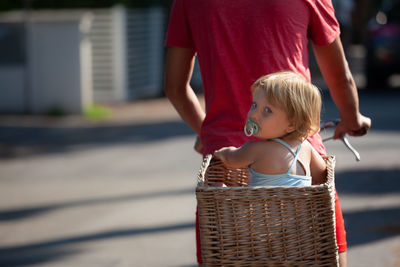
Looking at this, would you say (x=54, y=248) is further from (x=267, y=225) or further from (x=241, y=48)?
(x=267, y=225)

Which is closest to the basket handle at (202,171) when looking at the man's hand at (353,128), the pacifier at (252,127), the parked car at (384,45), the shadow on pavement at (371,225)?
the pacifier at (252,127)

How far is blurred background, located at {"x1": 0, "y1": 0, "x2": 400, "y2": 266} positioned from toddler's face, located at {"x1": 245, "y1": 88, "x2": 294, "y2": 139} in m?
2.86

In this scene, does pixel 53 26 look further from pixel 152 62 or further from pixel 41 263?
pixel 41 263

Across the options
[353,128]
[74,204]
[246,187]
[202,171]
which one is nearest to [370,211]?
[74,204]

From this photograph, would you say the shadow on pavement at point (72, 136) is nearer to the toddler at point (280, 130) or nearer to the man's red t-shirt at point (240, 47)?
the man's red t-shirt at point (240, 47)

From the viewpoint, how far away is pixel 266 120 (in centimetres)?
259

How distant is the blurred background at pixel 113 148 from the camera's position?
603 centimetres

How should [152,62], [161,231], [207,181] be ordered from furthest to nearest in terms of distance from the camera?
[152,62], [161,231], [207,181]

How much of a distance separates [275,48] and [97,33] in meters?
12.4

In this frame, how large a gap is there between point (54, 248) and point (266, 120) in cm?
367

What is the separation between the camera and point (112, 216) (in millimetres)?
6789

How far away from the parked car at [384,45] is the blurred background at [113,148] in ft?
0.08

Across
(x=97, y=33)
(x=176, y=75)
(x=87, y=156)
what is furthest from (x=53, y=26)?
(x=176, y=75)

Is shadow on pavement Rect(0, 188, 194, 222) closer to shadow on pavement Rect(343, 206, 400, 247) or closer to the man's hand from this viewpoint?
shadow on pavement Rect(343, 206, 400, 247)
